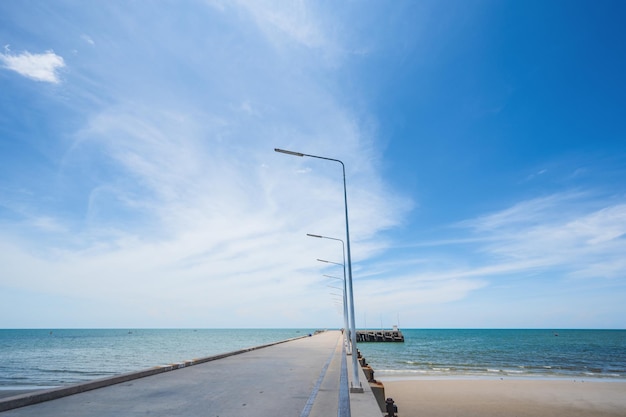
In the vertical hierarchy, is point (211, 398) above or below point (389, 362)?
above

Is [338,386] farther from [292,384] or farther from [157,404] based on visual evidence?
[157,404]

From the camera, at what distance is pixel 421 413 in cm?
1878

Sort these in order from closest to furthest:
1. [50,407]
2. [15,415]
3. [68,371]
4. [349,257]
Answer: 1. [15,415]
2. [50,407]
3. [349,257]
4. [68,371]

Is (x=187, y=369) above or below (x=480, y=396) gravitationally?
above

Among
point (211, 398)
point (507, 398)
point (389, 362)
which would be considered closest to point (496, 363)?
point (389, 362)

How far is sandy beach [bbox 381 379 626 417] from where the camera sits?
64.3 feet

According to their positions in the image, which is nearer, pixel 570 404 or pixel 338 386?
pixel 338 386

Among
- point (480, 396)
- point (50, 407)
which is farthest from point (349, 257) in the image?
point (480, 396)

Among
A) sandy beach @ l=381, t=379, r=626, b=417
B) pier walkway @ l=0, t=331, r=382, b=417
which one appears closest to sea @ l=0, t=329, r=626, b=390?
sandy beach @ l=381, t=379, r=626, b=417

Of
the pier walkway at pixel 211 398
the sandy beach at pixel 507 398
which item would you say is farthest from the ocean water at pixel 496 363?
the pier walkway at pixel 211 398

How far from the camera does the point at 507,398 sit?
2317 cm

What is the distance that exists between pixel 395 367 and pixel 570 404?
A: 21.6 m

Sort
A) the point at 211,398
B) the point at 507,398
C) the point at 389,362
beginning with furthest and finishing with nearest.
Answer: the point at 389,362, the point at 507,398, the point at 211,398

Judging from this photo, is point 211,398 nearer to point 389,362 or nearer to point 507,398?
point 507,398
